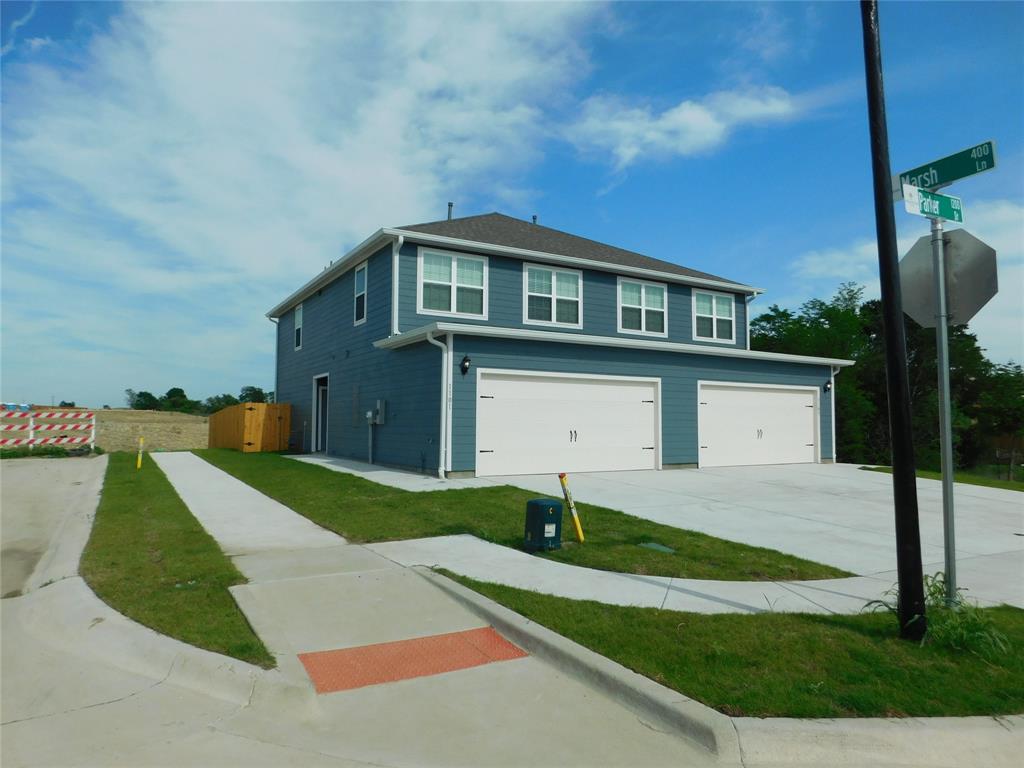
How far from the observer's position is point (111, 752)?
324 cm

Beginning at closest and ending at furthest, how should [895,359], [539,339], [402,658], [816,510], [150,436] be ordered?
[402,658], [895,359], [816,510], [539,339], [150,436]

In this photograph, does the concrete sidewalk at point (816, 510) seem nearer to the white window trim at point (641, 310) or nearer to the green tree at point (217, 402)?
the white window trim at point (641, 310)

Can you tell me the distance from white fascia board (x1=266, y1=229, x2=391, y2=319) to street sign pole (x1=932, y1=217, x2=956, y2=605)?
40.6ft

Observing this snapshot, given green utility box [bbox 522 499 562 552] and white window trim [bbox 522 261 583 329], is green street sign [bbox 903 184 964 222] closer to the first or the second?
green utility box [bbox 522 499 562 552]

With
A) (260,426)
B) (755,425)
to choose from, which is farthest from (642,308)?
(260,426)

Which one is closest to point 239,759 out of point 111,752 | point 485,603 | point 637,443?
point 111,752

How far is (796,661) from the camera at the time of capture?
4.29 metres

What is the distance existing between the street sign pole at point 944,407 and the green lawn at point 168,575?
4925 millimetres

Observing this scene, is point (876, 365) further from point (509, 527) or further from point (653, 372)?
point (509, 527)

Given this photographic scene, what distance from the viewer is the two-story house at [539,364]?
14.3m

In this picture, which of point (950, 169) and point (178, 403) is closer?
Answer: point (950, 169)

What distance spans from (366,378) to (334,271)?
3962mm

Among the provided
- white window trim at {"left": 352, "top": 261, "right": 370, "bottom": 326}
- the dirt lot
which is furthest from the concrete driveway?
the dirt lot

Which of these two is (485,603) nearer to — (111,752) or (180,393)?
(111,752)
